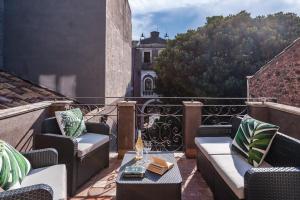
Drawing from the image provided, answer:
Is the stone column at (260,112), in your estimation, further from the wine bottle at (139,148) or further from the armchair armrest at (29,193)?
the armchair armrest at (29,193)

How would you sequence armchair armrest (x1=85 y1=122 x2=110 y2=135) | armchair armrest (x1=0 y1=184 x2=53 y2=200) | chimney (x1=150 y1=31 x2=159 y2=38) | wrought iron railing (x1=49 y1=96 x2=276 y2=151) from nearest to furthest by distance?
armchair armrest (x1=0 y1=184 x2=53 y2=200)
armchair armrest (x1=85 y1=122 x2=110 y2=135)
wrought iron railing (x1=49 y1=96 x2=276 y2=151)
chimney (x1=150 y1=31 x2=159 y2=38)

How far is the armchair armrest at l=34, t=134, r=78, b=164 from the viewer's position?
10.8 feet

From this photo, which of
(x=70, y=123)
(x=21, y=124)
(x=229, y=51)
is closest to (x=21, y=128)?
(x=21, y=124)

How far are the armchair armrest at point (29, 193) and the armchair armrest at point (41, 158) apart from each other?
3.14ft

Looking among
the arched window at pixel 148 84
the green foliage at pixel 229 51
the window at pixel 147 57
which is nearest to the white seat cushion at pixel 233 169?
the green foliage at pixel 229 51

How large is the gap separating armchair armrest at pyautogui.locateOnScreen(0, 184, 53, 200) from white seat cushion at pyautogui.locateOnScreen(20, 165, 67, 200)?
0.30 metres

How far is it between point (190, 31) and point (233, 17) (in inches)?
88.0

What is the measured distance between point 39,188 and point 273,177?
168 centimetres

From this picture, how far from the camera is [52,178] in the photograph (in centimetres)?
252

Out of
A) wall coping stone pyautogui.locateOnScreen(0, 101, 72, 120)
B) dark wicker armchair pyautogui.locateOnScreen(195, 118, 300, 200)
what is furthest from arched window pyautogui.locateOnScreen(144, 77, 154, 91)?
dark wicker armchair pyautogui.locateOnScreen(195, 118, 300, 200)

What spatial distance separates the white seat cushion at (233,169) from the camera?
2338 millimetres

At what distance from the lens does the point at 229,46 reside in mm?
12000

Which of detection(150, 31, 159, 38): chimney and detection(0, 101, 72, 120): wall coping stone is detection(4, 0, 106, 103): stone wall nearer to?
detection(0, 101, 72, 120): wall coping stone

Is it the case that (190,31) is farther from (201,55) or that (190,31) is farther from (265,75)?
(265,75)
